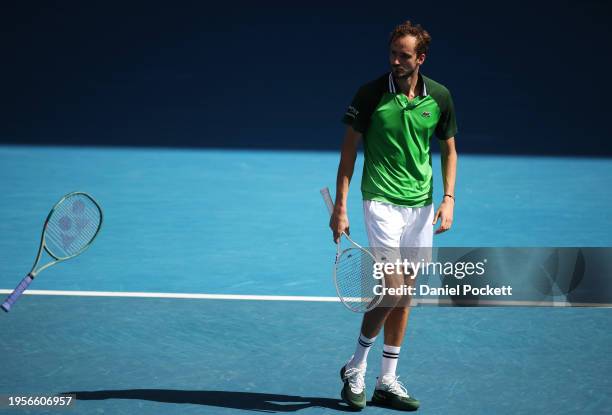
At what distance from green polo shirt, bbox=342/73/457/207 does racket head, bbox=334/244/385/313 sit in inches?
13.0

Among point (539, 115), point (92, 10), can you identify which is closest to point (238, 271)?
point (539, 115)

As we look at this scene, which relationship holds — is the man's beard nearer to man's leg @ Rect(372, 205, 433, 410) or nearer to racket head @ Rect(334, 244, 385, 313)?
man's leg @ Rect(372, 205, 433, 410)

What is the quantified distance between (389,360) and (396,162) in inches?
42.8

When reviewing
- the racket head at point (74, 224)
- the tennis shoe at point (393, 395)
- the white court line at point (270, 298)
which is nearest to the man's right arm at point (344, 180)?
the tennis shoe at point (393, 395)

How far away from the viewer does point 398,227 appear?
507cm

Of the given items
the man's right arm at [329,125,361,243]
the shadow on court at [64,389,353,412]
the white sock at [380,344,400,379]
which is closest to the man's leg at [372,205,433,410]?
the white sock at [380,344,400,379]

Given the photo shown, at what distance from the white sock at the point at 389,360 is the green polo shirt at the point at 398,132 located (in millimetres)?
808

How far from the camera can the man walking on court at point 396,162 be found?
4.98 m

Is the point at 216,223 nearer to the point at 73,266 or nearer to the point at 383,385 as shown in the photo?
the point at 73,266

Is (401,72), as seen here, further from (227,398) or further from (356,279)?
(227,398)

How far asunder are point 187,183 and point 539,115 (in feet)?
16.6

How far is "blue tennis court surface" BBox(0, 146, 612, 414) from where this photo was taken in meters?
5.44

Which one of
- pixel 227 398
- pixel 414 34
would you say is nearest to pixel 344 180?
pixel 414 34

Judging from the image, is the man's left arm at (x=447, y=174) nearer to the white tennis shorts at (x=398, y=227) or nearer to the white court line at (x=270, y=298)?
the white tennis shorts at (x=398, y=227)
